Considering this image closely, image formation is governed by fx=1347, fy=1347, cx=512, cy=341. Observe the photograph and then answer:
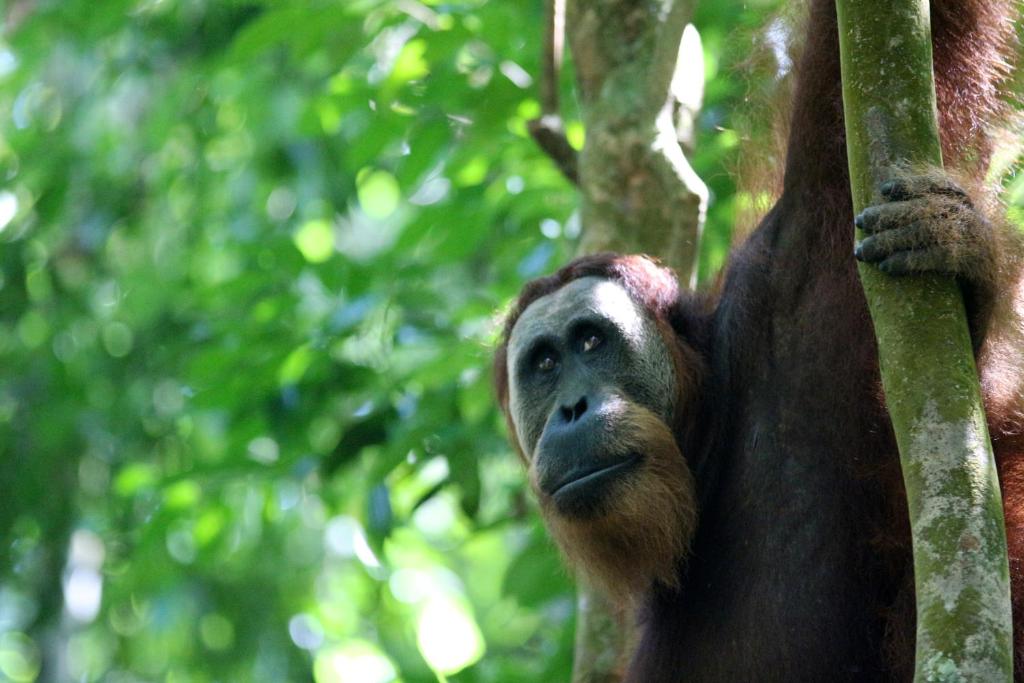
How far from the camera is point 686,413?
3861 millimetres

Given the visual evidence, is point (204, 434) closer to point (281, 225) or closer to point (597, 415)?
point (281, 225)

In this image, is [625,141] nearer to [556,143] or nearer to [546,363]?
[556,143]

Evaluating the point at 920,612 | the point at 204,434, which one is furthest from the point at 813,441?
the point at 204,434

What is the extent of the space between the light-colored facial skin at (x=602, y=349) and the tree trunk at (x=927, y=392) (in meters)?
1.32

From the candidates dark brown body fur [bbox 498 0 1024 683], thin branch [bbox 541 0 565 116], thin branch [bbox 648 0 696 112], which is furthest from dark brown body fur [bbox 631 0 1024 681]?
thin branch [bbox 541 0 565 116]

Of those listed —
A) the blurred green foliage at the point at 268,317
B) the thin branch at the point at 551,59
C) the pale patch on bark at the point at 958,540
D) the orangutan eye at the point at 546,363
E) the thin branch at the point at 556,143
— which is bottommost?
the blurred green foliage at the point at 268,317

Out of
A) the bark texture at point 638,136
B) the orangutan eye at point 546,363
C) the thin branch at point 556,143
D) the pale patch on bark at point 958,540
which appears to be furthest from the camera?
the thin branch at point 556,143

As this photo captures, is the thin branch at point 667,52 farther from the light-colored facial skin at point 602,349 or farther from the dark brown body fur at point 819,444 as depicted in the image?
the dark brown body fur at point 819,444

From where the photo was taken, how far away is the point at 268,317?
18.1 ft

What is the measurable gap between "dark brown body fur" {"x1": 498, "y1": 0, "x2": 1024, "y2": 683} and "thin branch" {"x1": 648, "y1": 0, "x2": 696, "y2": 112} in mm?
954

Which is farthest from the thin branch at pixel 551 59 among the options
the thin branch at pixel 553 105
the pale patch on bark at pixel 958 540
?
the pale patch on bark at pixel 958 540

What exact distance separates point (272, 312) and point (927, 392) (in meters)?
3.58

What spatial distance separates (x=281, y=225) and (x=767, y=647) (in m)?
4.86

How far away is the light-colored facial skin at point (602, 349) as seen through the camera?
391 cm
